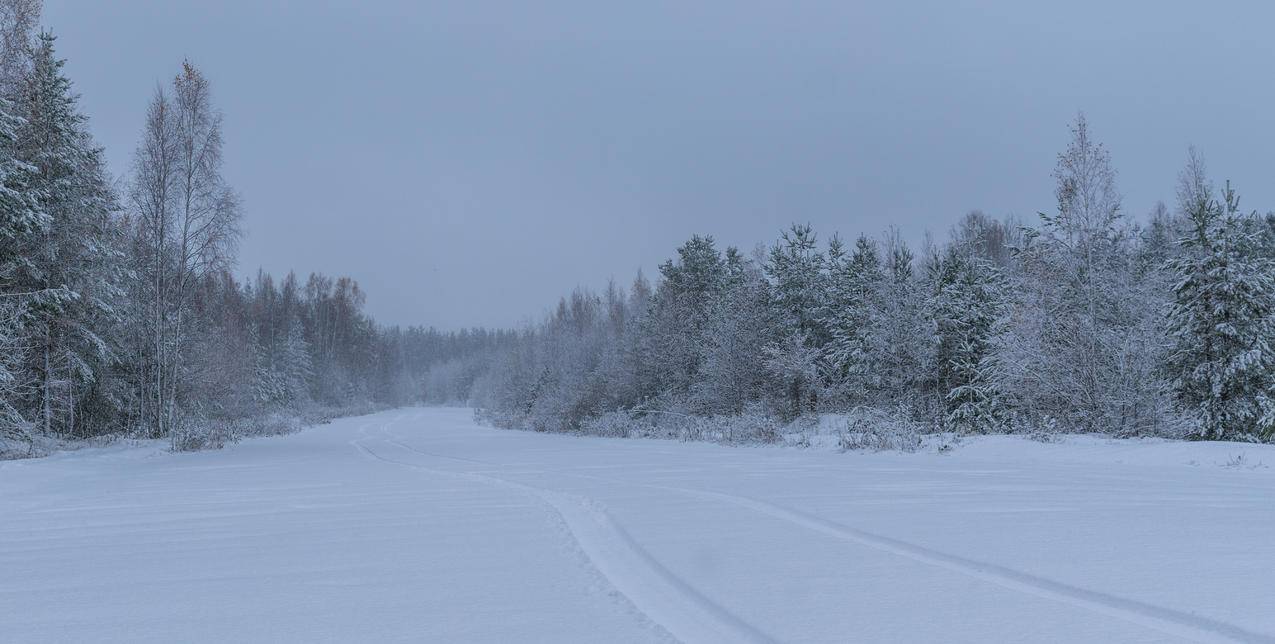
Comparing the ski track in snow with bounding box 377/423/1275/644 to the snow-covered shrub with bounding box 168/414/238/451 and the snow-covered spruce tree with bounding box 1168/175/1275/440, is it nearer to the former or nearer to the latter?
the snow-covered spruce tree with bounding box 1168/175/1275/440

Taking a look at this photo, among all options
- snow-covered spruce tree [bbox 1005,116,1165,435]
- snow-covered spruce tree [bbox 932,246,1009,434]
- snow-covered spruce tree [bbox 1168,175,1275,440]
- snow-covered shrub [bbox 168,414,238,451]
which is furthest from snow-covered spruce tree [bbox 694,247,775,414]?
snow-covered shrub [bbox 168,414,238,451]

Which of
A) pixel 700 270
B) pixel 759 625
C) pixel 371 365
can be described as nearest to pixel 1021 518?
pixel 759 625

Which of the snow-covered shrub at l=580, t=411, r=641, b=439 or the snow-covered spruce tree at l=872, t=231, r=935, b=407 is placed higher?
the snow-covered spruce tree at l=872, t=231, r=935, b=407

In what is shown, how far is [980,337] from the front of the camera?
97.3 feet

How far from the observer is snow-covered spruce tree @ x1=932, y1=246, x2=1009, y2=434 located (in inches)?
1093

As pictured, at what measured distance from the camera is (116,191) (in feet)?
79.0

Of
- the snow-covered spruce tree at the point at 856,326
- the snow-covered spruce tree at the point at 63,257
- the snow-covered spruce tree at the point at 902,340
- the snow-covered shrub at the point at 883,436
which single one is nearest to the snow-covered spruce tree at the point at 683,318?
the snow-covered spruce tree at the point at 856,326

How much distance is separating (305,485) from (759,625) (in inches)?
389

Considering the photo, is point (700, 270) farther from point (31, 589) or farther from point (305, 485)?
point (31, 589)

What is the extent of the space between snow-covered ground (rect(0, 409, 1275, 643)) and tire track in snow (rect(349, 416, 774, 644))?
0.02m

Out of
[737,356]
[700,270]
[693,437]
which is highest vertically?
[700,270]

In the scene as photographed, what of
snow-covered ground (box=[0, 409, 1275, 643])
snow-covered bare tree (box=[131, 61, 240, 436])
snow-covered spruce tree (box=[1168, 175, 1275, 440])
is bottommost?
snow-covered ground (box=[0, 409, 1275, 643])

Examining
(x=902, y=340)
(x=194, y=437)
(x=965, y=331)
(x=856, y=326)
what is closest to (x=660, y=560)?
(x=194, y=437)

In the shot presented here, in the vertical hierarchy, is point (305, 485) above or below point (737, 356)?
below
